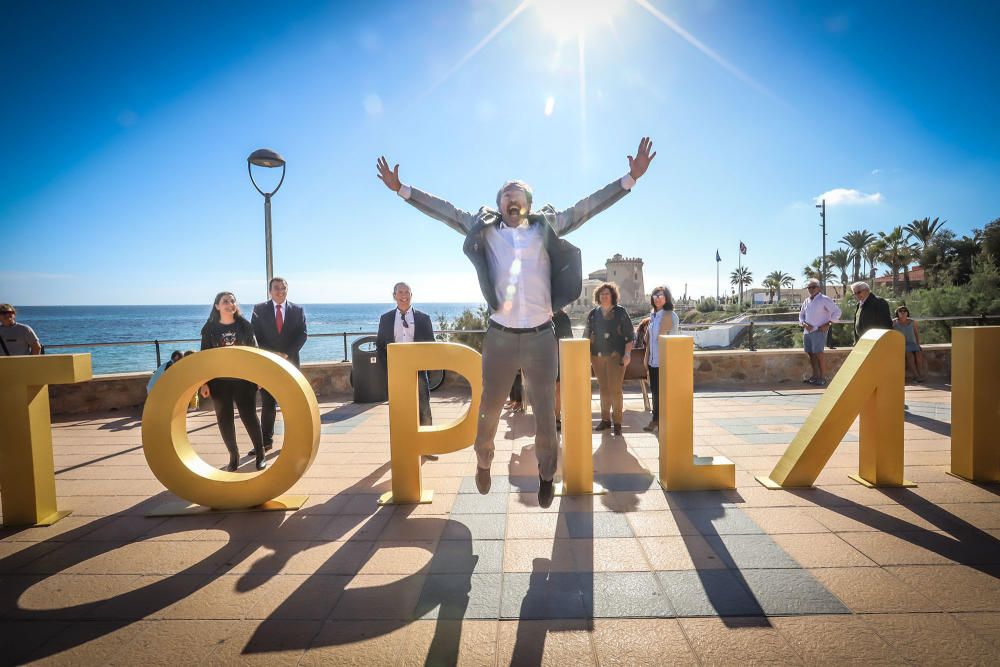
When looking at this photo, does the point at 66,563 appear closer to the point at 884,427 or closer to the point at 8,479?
the point at 8,479

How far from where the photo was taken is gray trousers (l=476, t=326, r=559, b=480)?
3.08 metres

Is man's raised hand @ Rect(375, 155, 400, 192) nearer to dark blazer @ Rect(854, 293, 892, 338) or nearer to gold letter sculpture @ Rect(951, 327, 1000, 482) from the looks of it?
gold letter sculpture @ Rect(951, 327, 1000, 482)

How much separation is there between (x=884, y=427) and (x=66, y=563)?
5.93m

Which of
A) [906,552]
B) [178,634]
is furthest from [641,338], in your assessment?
[178,634]

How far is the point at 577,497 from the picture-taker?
12.6 feet

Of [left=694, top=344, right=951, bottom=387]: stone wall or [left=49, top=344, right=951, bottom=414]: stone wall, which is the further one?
[left=694, top=344, right=951, bottom=387]: stone wall

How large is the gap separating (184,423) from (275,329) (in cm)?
198

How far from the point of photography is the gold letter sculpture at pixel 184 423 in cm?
354

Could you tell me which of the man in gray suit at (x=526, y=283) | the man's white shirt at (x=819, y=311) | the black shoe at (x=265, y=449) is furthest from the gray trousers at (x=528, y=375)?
the man's white shirt at (x=819, y=311)

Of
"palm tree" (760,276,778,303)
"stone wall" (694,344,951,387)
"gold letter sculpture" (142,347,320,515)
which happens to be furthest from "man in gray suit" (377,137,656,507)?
"palm tree" (760,276,778,303)

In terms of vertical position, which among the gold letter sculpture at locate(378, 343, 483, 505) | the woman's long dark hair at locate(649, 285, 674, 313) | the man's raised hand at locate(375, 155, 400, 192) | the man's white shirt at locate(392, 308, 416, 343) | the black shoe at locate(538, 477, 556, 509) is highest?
the man's raised hand at locate(375, 155, 400, 192)

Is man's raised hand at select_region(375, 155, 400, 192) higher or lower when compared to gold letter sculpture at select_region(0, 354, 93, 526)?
higher

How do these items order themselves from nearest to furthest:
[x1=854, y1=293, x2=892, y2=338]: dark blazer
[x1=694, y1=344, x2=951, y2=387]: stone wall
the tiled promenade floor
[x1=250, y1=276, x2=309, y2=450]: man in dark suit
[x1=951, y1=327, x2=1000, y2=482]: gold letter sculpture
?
the tiled promenade floor
[x1=951, y1=327, x2=1000, y2=482]: gold letter sculpture
[x1=250, y1=276, x2=309, y2=450]: man in dark suit
[x1=854, y1=293, x2=892, y2=338]: dark blazer
[x1=694, y1=344, x2=951, y2=387]: stone wall

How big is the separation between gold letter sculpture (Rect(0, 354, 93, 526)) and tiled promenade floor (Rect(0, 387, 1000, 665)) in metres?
0.22
